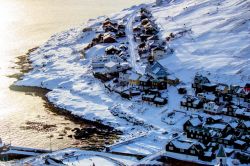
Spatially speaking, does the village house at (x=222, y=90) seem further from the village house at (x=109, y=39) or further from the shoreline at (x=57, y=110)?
the village house at (x=109, y=39)

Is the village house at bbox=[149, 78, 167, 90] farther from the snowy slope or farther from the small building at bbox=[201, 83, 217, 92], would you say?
the small building at bbox=[201, 83, 217, 92]

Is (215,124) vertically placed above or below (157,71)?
below

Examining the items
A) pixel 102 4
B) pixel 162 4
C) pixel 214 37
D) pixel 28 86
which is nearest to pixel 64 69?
pixel 28 86

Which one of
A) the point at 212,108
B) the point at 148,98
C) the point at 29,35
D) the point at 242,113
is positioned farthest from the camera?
the point at 29,35

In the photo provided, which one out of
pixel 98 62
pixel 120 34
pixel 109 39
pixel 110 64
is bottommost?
pixel 110 64

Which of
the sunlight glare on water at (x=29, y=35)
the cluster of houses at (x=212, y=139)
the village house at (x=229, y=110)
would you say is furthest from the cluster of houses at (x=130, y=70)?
the sunlight glare on water at (x=29, y=35)

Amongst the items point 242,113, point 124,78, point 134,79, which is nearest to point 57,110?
point 124,78

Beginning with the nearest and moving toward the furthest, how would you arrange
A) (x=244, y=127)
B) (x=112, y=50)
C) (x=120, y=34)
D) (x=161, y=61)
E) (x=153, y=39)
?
(x=244, y=127) → (x=161, y=61) → (x=112, y=50) → (x=153, y=39) → (x=120, y=34)

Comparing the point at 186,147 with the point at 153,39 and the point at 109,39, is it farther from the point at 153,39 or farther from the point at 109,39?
the point at 109,39
